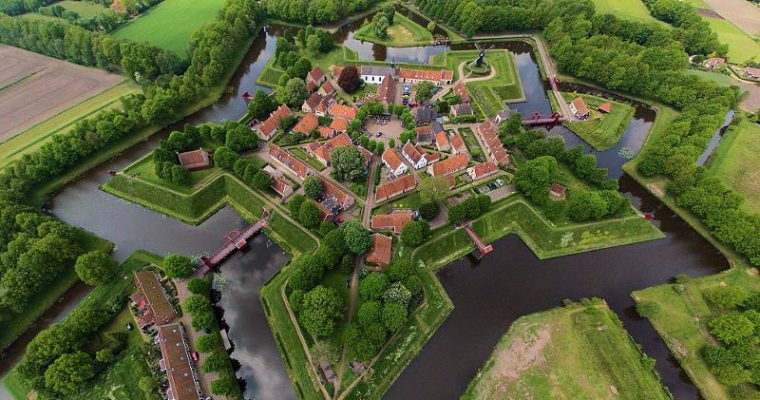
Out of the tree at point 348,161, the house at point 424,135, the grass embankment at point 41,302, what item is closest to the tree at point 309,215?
the tree at point 348,161

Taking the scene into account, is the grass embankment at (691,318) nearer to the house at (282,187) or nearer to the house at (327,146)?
the house at (327,146)

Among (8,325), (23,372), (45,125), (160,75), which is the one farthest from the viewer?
(160,75)

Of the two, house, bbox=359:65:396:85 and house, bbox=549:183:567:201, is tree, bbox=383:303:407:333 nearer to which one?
house, bbox=549:183:567:201

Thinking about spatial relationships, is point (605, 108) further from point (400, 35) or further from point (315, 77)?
point (315, 77)

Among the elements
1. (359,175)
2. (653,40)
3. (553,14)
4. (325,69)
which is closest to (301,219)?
(359,175)

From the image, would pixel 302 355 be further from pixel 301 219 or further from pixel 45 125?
pixel 45 125

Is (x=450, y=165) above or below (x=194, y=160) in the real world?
above

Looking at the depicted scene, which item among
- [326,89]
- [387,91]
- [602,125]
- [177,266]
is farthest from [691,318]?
[326,89]
